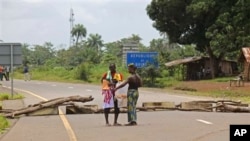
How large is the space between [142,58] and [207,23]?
10.9 m

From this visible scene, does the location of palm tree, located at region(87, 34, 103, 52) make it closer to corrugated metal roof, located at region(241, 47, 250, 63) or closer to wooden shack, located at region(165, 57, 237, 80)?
wooden shack, located at region(165, 57, 237, 80)

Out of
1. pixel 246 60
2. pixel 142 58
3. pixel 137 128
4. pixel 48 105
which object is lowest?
pixel 137 128

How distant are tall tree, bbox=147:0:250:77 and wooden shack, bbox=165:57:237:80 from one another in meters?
1.88

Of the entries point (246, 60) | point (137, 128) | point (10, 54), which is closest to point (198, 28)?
point (246, 60)

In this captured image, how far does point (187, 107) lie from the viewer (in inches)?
918

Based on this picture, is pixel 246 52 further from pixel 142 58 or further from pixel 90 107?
pixel 90 107

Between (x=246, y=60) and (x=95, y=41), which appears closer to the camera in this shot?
(x=246, y=60)

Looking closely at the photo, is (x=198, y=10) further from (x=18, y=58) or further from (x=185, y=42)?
(x=18, y=58)

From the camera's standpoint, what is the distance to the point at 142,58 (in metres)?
55.1

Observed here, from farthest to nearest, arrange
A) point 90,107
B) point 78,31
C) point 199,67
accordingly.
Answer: point 78,31
point 199,67
point 90,107

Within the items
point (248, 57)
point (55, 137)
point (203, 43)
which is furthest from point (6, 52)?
point (203, 43)

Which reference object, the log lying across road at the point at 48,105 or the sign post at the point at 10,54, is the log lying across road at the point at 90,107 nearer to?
the log lying across road at the point at 48,105

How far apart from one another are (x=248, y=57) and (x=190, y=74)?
15921 millimetres

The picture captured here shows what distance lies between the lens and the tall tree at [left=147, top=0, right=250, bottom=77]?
58031mm
